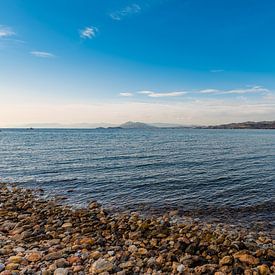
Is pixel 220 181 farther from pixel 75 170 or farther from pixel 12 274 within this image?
pixel 12 274

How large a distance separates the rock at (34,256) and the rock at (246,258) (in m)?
6.30

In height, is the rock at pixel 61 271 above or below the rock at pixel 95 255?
above

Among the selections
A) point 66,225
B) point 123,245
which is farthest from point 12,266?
point 66,225

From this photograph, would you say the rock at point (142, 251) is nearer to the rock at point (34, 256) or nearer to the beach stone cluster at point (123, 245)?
the beach stone cluster at point (123, 245)

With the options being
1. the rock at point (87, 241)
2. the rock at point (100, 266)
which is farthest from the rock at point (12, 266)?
the rock at point (87, 241)

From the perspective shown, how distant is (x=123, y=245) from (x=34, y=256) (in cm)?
304

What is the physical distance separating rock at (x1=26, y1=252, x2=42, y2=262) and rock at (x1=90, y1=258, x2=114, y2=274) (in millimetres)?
1830

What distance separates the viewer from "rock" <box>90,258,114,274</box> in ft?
25.4

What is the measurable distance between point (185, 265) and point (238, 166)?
24.0 m

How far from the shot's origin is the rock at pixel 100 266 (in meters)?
7.73

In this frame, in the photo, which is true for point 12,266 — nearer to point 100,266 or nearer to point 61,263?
point 61,263

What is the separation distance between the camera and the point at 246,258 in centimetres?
863

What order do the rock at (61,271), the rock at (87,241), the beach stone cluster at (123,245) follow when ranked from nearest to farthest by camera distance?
the rock at (61,271), the beach stone cluster at (123,245), the rock at (87,241)

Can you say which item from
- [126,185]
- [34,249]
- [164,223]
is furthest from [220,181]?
[34,249]
